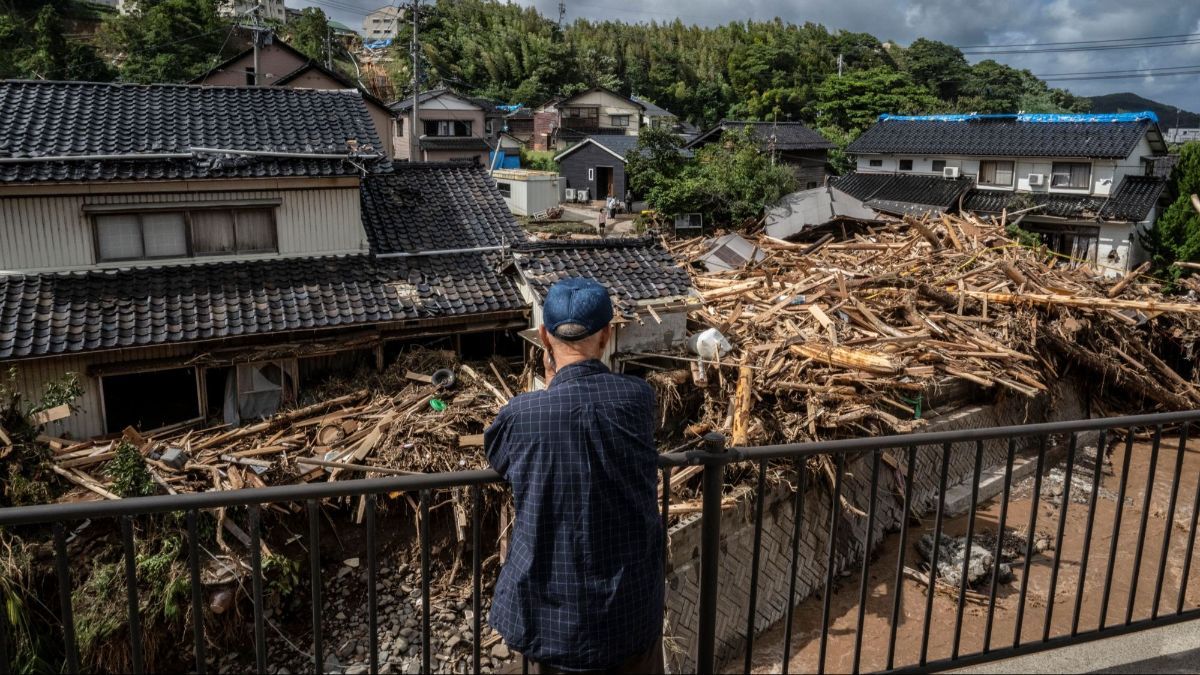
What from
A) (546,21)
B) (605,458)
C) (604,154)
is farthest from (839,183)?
(546,21)

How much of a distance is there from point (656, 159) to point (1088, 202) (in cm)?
1460

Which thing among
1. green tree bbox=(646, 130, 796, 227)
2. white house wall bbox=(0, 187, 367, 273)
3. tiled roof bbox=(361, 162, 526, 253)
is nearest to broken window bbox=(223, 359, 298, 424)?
white house wall bbox=(0, 187, 367, 273)

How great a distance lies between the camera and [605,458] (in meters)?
2.21

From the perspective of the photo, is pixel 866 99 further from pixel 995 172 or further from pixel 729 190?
pixel 729 190

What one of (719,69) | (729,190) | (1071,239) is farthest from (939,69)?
(729,190)

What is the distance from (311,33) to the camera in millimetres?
51375

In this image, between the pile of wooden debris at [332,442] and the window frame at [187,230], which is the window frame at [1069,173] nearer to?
Result: the pile of wooden debris at [332,442]

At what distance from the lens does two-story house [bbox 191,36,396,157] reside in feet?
103

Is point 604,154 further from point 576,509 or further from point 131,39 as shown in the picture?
point 576,509

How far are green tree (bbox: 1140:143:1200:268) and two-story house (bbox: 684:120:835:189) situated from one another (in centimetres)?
1321

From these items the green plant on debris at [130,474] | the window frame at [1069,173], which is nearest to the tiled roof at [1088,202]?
the window frame at [1069,173]

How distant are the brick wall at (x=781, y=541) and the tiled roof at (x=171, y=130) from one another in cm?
760

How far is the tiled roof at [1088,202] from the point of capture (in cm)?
2558

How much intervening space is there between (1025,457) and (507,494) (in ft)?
31.3
